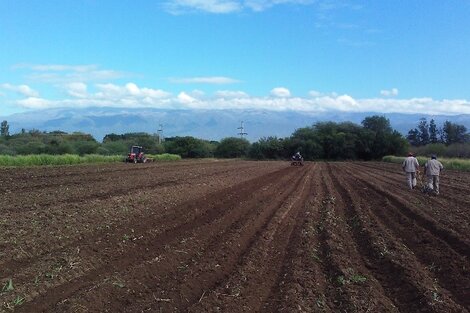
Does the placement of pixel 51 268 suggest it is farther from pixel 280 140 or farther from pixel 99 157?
pixel 280 140

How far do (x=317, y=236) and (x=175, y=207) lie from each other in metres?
5.16

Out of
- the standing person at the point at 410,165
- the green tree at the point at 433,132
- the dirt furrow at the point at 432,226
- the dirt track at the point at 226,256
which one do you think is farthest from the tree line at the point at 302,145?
the dirt track at the point at 226,256

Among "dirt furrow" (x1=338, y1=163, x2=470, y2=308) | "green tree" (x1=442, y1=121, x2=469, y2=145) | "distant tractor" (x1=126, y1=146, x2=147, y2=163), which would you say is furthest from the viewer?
"green tree" (x1=442, y1=121, x2=469, y2=145)

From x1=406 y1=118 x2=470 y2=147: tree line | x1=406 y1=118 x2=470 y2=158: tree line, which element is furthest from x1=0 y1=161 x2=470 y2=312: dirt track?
x1=406 y1=118 x2=470 y2=147: tree line

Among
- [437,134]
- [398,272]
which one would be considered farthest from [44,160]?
[437,134]

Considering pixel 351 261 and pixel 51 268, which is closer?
pixel 51 268

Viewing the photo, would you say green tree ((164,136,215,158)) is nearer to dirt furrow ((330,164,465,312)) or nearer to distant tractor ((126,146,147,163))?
distant tractor ((126,146,147,163))

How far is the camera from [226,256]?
8.79 metres

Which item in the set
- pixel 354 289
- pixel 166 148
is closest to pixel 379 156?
pixel 166 148

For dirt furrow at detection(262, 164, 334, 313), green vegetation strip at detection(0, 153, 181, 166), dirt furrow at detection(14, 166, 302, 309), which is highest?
green vegetation strip at detection(0, 153, 181, 166)

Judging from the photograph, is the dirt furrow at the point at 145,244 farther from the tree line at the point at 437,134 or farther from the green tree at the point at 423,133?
the green tree at the point at 423,133

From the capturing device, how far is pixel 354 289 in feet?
22.9

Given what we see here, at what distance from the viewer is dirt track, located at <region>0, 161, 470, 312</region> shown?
6.33 meters

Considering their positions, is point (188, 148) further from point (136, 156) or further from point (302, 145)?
point (136, 156)
